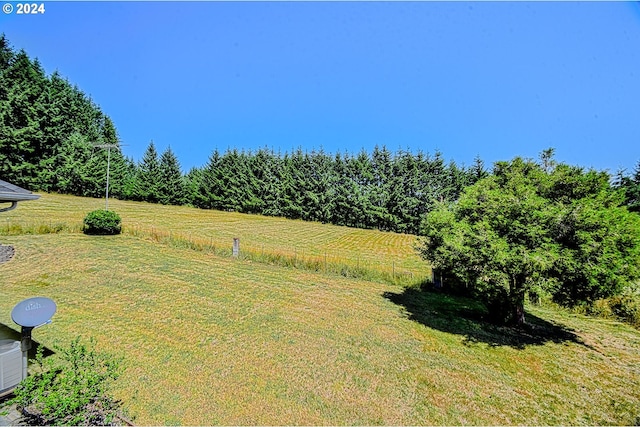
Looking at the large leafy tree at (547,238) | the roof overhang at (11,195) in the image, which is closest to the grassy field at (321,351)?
the large leafy tree at (547,238)

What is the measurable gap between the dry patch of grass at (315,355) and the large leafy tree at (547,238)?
165 centimetres

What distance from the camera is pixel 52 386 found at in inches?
152

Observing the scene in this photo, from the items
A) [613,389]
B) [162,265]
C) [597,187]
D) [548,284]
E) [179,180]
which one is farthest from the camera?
[179,180]

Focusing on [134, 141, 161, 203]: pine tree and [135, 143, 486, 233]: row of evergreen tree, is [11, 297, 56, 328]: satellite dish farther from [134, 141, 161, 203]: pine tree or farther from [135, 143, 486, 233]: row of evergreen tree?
[134, 141, 161, 203]: pine tree

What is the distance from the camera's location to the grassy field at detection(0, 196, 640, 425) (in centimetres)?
457

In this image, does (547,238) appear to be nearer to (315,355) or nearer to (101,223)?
(315,355)

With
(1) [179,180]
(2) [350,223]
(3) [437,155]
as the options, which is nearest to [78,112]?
(1) [179,180]

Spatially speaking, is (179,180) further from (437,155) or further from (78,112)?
(437,155)

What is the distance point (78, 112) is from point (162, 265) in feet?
131

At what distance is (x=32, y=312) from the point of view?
392 centimetres

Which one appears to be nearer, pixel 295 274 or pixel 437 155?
pixel 295 274

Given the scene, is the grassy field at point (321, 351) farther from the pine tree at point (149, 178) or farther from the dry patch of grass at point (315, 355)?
the pine tree at point (149, 178)

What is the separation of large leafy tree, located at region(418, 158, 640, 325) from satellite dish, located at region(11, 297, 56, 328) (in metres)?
7.30

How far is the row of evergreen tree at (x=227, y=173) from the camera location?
3250cm
